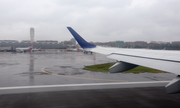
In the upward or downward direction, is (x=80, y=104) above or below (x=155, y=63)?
below

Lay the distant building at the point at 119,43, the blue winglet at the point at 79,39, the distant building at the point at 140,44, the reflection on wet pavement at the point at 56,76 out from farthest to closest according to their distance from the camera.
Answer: the distant building at the point at 119,43 → the reflection on wet pavement at the point at 56,76 → the distant building at the point at 140,44 → the blue winglet at the point at 79,39

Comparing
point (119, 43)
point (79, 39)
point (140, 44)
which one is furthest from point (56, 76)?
point (140, 44)

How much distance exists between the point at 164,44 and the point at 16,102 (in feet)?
30.0

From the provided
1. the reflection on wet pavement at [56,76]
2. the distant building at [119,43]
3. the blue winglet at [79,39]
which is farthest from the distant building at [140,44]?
the blue winglet at [79,39]

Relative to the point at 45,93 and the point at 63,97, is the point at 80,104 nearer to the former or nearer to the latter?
the point at 63,97

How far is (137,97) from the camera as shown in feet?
25.4

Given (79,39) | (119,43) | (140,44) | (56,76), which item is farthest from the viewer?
(56,76)

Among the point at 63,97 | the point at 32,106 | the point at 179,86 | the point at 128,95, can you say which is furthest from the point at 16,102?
the point at 179,86

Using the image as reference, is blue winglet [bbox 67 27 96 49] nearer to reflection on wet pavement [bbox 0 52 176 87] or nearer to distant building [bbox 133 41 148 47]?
reflection on wet pavement [bbox 0 52 176 87]

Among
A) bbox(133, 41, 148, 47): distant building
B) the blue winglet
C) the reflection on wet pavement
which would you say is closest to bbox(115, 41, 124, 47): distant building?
bbox(133, 41, 148, 47): distant building

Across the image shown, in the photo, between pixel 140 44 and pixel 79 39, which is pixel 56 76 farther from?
pixel 140 44

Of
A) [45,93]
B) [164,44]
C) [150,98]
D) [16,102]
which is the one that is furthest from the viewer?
[164,44]

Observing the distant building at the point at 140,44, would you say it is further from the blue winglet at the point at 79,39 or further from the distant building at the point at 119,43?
the blue winglet at the point at 79,39

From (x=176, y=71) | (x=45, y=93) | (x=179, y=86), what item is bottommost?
(x=45, y=93)
